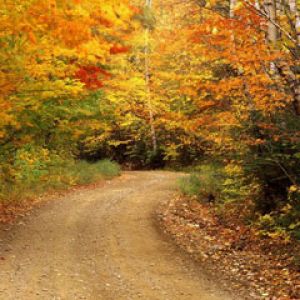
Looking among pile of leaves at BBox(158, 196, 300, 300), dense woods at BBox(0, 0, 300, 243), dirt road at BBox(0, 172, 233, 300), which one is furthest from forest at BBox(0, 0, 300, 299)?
dirt road at BBox(0, 172, 233, 300)

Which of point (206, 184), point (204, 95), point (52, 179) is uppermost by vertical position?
point (204, 95)

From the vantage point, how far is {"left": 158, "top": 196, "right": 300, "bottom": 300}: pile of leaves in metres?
7.42

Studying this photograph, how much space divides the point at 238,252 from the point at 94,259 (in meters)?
3.10

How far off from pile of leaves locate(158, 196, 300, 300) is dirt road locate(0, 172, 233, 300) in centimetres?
46

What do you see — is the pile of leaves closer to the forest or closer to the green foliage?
the forest

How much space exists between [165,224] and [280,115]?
4386 millimetres

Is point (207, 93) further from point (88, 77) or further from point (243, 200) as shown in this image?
point (88, 77)

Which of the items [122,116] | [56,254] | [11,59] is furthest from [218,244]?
[122,116]

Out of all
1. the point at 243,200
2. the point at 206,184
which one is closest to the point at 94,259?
the point at 243,200

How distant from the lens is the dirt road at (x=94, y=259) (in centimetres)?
705

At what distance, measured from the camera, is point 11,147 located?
1426cm

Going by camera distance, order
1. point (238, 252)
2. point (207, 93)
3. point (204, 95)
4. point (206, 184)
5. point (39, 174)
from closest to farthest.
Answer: point (238, 252) < point (204, 95) < point (207, 93) < point (206, 184) < point (39, 174)

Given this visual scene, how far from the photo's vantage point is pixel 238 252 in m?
9.43

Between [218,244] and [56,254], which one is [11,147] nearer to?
[56,254]
